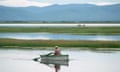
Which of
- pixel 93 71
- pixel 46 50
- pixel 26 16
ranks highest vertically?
pixel 26 16

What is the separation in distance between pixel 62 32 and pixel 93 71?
93 centimetres

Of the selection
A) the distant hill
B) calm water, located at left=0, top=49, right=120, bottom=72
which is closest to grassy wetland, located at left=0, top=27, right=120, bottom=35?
the distant hill

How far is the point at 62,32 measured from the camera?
667 centimetres

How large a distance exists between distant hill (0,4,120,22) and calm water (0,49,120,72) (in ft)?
2.00

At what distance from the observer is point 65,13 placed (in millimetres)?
6586

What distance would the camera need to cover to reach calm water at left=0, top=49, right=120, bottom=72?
6.37m

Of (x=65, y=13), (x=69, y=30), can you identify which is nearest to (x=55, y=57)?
(x=69, y=30)

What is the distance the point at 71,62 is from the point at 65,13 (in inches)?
35.1

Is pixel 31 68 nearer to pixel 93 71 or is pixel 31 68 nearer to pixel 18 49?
pixel 18 49

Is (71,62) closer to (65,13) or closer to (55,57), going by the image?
(55,57)

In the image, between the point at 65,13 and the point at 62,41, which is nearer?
the point at 62,41

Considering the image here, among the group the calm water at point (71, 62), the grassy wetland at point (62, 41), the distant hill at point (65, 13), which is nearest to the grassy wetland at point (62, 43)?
the grassy wetland at point (62, 41)

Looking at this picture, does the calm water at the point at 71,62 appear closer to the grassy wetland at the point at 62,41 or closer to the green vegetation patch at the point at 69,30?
the grassy wetland at the point at 62,41

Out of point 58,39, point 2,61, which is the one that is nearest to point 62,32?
point 58,39
